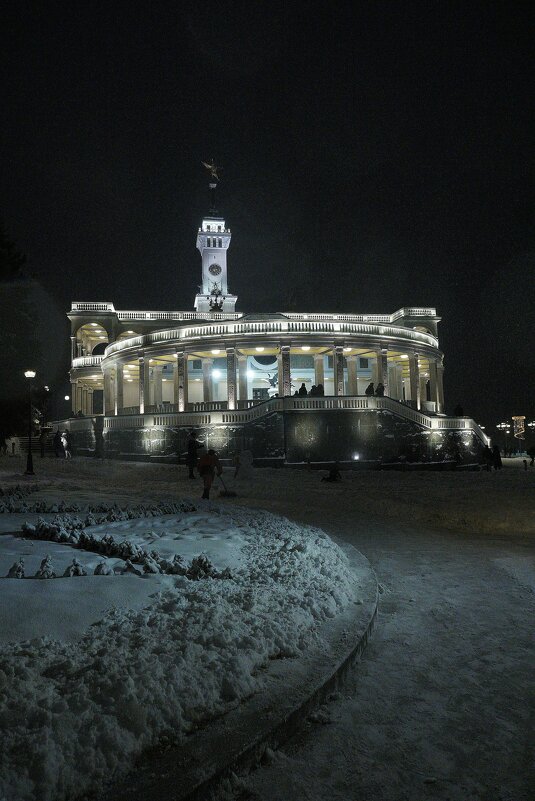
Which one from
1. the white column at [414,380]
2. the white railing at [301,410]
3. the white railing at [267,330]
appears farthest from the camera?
the white column at [414,380]

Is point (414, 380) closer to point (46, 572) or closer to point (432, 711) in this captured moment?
point (46, 572)

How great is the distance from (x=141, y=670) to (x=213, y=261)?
68.0 meters

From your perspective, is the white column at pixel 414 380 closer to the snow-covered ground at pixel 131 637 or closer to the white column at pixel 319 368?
the white column at pixel 319 368

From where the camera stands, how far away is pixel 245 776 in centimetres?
328

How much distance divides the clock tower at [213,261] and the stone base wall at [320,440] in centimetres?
3476

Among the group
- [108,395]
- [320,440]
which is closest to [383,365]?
[320,440]

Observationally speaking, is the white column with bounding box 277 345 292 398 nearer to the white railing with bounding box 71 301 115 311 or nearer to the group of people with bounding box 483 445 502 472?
the group of people with bounding box 483 445 502 472

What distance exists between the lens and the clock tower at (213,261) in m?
63.8

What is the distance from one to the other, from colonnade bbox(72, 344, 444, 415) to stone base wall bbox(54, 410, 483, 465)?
3.92 m

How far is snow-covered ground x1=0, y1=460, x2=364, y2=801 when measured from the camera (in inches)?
122

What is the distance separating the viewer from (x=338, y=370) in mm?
35719

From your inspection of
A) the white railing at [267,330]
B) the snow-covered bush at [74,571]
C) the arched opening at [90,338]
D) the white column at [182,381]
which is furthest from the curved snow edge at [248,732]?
the arched opening at [90,338]

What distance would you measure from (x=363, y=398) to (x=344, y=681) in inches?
1010

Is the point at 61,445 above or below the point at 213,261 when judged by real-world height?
below
